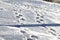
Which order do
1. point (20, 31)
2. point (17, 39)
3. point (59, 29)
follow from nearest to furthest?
point (17, 39) < point (20, 31) < point (59, 29)

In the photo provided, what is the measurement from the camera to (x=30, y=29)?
1089 millimetres

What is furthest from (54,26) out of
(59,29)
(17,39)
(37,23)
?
(17,39)

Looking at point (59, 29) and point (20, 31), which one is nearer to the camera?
point (20, 31)

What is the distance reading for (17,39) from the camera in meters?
0.91

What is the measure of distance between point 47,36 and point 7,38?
1.06 feet

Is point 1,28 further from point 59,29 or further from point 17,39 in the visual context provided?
point 59,29

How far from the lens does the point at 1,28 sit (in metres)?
1.06

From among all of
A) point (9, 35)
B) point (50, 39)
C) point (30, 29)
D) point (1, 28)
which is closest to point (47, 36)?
point (50, 39)

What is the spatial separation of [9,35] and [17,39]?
0.09 m

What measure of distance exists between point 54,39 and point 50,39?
0.03 metres

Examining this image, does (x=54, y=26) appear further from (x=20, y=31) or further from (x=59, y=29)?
(x=20, y=31)

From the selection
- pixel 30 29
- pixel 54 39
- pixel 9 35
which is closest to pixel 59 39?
pixel 54 39

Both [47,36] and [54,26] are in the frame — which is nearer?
[47,36]

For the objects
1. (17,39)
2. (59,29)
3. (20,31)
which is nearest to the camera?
(17,39)
